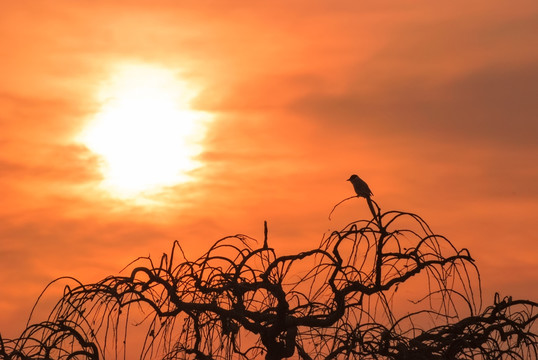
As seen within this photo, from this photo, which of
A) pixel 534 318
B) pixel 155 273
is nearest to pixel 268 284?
pixel 155 273

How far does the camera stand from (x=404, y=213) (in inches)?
332

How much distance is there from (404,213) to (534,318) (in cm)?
203

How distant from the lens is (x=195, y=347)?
9.95m

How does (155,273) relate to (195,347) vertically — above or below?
above

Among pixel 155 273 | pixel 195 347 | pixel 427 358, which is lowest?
pixel 427 358

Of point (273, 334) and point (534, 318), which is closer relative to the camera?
point (534, 318)

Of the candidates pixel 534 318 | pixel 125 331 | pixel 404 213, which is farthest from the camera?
pixel 534 318

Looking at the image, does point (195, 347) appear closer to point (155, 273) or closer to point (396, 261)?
point (155, 273)

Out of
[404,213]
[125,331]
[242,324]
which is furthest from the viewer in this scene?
[242,324]

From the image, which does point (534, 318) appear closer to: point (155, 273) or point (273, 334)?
point (273, 334)

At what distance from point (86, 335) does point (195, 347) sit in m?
1.34

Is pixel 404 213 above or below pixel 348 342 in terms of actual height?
above

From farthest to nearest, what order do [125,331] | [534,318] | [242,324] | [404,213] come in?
1. [242,324]
2. [534,318]
3. [404,213]
4. [125,331]

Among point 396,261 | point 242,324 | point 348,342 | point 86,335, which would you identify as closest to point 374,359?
point 348,342
